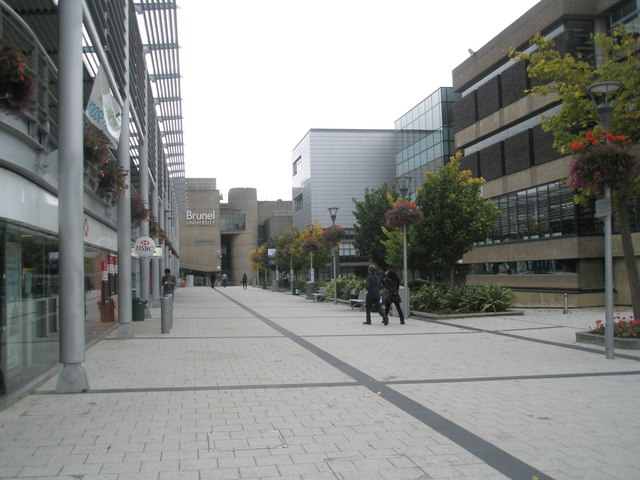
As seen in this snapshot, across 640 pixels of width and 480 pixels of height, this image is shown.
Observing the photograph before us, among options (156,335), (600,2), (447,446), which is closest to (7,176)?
(447,446)

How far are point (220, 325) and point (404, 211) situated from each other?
6.83m

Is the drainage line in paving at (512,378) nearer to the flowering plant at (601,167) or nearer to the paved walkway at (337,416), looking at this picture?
the paved walkway at (337,416)

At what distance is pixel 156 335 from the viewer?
14.7 m

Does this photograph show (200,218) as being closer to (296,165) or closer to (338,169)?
(296,165)

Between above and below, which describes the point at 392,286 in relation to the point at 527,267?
below

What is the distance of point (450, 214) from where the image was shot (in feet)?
66.9

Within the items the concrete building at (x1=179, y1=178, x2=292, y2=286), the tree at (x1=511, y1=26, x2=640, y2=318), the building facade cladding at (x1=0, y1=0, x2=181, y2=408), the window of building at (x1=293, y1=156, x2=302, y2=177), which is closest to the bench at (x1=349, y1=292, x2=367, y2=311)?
the tree at (x1=511, y1=26, x2=640, y2=318)

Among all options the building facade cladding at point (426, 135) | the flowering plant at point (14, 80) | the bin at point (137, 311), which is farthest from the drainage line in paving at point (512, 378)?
the building facade cladding at point (426, 135)

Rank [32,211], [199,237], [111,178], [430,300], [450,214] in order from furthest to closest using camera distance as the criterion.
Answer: [199,237] < [450,214] < [430,300] < [111,178] < [32,211]

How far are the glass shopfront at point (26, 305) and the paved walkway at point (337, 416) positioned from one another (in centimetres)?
42

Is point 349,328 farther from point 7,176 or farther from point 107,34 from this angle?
point 7,176

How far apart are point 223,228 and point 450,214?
8326 centimetres

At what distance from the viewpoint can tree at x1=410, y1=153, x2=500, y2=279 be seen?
20422mm

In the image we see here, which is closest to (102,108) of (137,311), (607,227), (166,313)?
(166,313)
